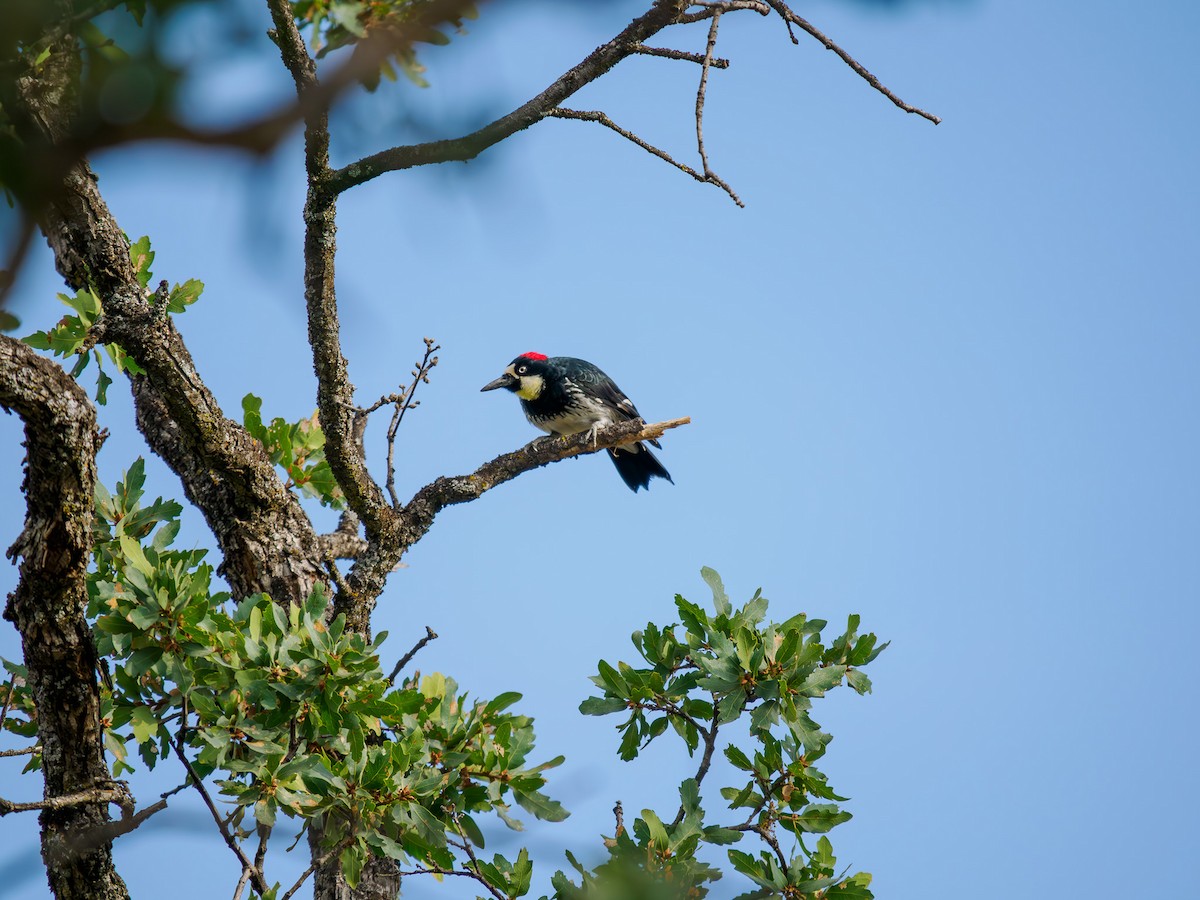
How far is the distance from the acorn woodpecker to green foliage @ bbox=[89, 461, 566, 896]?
Result: 10.9ft

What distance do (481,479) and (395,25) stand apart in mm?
3366

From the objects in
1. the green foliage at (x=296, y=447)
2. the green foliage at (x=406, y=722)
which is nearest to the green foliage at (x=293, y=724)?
the green foliage at (x=406, y=722)

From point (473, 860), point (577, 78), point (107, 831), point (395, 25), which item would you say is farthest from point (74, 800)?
point (395, 25)

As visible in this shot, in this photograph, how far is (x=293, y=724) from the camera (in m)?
3.23

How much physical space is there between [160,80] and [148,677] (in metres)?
2.91

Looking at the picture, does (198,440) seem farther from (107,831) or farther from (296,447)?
(107,831)

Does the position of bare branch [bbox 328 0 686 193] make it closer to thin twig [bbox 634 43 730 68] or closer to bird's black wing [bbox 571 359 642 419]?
thin twig [bbox 634 43 730 68]

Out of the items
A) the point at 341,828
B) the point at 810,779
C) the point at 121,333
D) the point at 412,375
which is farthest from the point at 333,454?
the point at 810,779

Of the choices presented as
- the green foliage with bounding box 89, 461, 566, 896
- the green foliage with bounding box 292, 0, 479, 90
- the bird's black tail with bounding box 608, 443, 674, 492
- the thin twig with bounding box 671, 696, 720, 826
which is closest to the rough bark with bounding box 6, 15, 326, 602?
the green foliage with bounding box 89, 461, 566, 896

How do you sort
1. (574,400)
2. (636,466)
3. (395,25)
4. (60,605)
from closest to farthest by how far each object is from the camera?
(395,25) → (60,605) → (574,400) → (636,466)

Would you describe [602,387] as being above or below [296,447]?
above

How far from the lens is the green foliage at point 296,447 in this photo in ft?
14.4

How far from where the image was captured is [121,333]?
→ 12.3 feet

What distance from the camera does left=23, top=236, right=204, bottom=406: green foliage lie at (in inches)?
143
